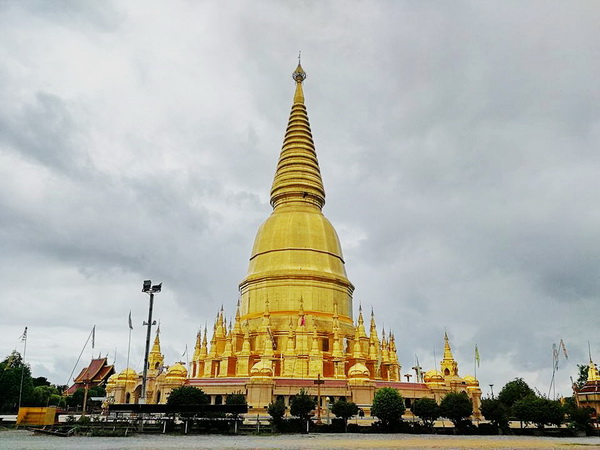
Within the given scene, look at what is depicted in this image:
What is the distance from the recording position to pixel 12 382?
52500mm

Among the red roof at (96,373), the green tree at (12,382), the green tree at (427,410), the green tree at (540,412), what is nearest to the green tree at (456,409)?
the green tree at (427,410)

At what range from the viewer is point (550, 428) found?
109ft

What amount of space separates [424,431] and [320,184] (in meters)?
31.2

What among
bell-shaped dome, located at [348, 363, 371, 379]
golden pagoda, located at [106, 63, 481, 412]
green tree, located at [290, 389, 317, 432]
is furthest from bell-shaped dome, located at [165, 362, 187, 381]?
green tree, located at [290, 389, 317, 432]

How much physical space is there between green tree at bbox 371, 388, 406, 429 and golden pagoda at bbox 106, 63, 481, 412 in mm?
8060

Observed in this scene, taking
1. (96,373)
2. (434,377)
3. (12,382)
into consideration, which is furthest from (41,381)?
(434,377)

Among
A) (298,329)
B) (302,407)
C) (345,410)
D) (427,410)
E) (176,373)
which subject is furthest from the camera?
(298,329)

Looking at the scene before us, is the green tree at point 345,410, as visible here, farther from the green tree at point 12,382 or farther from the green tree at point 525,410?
the green tree at point 12,382

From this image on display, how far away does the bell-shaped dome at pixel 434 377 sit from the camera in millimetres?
45562

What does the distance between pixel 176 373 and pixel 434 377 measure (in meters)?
20.4

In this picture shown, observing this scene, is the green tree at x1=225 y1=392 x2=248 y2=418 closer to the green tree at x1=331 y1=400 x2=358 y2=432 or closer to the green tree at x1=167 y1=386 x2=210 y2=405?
the green tree at x1=167 y1=386 x2=210 y2=405

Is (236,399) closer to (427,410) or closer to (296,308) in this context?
(427,410)

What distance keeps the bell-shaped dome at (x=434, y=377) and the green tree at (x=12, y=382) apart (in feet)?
114

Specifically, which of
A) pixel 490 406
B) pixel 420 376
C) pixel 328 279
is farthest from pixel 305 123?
pixel 490 406
